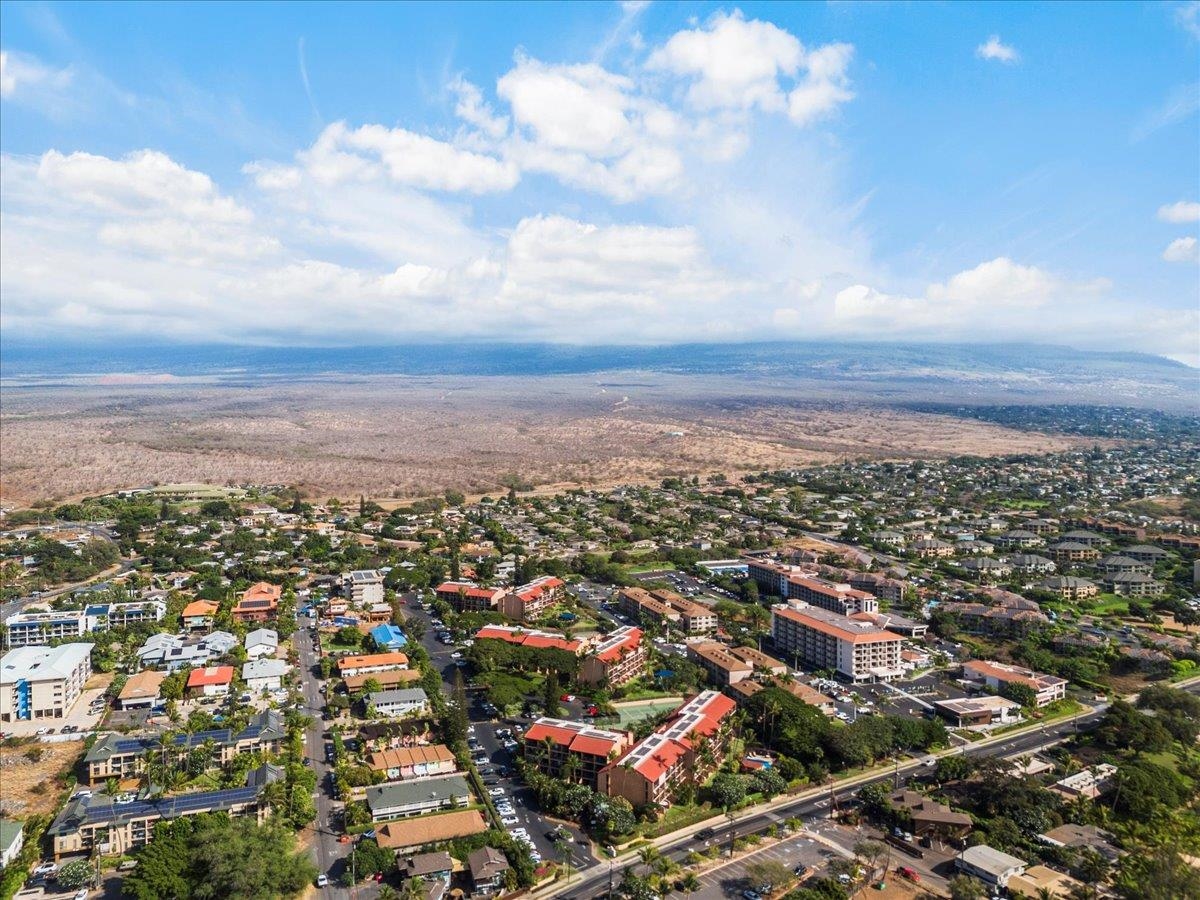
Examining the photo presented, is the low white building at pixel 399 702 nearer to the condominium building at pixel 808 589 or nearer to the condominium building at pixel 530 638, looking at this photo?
the condominium building at pixel 530 638

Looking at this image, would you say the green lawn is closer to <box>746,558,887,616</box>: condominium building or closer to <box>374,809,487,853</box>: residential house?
<box>374,809,487,853</box>: residential house

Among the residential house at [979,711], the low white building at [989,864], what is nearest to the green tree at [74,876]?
the low white building at [989,864]

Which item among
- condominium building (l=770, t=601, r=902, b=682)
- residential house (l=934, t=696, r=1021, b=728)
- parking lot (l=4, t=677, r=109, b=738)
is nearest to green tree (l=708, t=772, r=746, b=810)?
residential house (l=934, t=696, r=1021, b=728)

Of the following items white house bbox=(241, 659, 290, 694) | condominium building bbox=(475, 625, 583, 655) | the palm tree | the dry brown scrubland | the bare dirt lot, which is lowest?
the dry brown scrubland

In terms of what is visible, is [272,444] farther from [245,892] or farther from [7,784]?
[245,892]

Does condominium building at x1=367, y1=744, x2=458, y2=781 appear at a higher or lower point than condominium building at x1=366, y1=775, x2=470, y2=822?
lower
